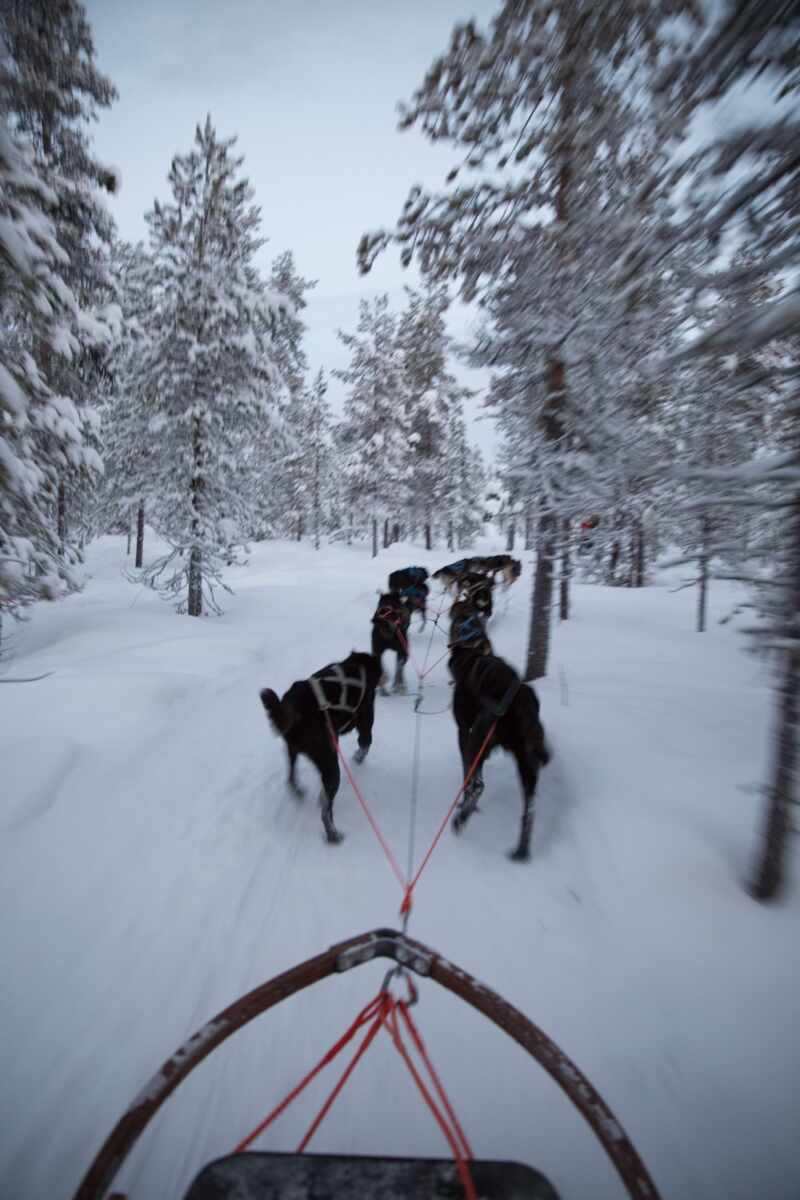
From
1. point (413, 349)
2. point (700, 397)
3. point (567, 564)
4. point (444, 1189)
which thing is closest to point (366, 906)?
point (444, 1189)

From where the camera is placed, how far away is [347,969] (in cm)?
168

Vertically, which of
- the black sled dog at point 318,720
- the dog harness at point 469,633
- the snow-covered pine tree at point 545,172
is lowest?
the black sled dog at point 318,720

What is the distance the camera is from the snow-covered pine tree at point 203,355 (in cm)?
1176

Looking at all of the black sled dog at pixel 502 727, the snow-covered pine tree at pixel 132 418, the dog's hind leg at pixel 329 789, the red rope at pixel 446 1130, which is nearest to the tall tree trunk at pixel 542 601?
the black sled dog at pixel 502 727

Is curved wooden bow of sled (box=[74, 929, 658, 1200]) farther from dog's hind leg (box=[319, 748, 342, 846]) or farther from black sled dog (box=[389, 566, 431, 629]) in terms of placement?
black sled dog (box=[389, 566, 431, 629])

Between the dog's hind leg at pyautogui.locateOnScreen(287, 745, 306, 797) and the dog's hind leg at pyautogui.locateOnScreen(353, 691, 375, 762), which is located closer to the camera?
the dog's hind leg at pyautogui.locateOnScreen(287, 745, 306, 797)

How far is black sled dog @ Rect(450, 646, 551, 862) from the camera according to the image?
396 centimetres

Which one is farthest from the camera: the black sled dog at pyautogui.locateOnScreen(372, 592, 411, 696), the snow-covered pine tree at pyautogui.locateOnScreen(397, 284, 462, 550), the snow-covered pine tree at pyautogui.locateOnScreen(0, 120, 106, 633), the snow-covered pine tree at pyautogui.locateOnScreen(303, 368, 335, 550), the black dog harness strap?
the snow-covered pine tree at pyautogui.locateOnScreen(303, 368, 335, 550)

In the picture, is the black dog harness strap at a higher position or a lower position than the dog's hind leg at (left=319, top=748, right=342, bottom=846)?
higher

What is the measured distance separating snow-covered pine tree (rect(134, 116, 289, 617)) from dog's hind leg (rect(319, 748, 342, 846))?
9622 mm

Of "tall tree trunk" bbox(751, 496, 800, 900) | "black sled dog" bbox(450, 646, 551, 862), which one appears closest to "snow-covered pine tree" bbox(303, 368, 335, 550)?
"black sled dog" bbox(450, 646, 551, 862)

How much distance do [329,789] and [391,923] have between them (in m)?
1.15

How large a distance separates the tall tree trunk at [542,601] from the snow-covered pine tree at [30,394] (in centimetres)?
659

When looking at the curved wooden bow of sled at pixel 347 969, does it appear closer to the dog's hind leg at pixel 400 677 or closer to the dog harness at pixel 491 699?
the dog harness at pixel 491 699
